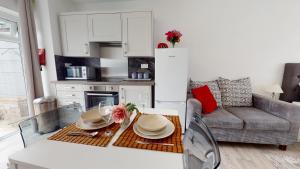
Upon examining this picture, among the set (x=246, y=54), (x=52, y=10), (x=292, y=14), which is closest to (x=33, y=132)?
(x=52, y=10)

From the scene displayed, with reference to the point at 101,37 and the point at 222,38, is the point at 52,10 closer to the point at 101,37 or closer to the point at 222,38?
the point at 101,37

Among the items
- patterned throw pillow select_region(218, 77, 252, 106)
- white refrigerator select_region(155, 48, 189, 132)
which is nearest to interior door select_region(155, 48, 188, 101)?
white refrigerator select_region(155, 48, 189, 132)

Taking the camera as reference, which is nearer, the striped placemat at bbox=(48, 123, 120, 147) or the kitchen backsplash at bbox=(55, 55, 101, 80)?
the striped placemat at bbox=(48, 123, 120, 147)

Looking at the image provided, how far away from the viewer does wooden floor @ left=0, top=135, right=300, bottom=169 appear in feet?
5.28

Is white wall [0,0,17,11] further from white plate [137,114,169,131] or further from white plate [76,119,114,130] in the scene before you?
white plate [137,114,169,131]

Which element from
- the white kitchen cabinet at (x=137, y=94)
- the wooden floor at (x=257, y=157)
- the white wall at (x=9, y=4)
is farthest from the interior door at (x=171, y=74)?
the white wall at (x=9, y=4)

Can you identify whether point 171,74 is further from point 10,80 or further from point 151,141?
point 10,80

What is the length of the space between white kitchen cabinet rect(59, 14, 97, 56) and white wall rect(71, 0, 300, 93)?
72 centimetres

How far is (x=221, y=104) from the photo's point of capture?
237 cm

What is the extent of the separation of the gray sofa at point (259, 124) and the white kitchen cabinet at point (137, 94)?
708 mm

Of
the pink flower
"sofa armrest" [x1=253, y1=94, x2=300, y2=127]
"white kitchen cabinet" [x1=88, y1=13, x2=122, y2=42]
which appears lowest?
"sofa armrest" [x1=253, y1=94, x2=300, y2=127]

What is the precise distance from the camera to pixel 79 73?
262cm

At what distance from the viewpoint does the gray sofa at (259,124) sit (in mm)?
1791

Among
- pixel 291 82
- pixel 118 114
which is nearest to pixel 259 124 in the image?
pixel 291 82
